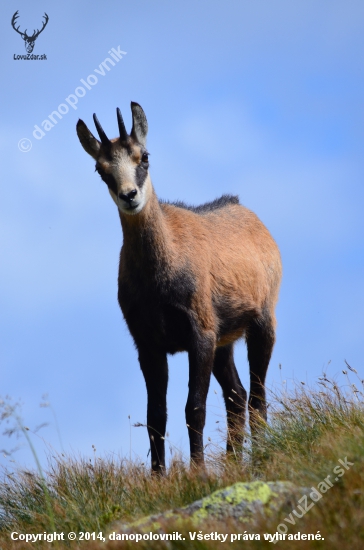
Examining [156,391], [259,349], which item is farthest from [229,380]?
[156,391]

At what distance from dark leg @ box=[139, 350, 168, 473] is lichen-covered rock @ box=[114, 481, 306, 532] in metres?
3.23

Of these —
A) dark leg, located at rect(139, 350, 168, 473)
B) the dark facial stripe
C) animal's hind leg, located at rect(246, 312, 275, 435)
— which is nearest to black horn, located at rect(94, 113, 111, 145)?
the dark facial stripe

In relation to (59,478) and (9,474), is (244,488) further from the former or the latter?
(9,474)

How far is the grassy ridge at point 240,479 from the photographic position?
4.09 meters

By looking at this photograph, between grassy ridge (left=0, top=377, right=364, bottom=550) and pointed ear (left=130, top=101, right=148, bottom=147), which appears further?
pointed ear (left=130, top=101, right=148, bottom=147)

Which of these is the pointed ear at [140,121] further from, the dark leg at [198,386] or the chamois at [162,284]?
the dark leg at [198,386]

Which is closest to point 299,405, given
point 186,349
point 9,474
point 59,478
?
point 186,349

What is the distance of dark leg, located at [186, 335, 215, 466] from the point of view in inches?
300

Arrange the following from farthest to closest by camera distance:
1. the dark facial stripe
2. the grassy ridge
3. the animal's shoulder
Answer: the animal's shoulder < the dark facial stripe < the grassy ridge

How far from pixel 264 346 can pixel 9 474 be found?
3.64 m

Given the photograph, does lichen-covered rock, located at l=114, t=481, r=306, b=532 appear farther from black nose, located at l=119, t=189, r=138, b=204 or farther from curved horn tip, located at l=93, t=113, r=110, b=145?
curved horn tip, located at l=93, t=113, r=110, b=145

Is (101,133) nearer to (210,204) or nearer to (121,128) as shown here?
(121,128)

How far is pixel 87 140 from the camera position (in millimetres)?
8086

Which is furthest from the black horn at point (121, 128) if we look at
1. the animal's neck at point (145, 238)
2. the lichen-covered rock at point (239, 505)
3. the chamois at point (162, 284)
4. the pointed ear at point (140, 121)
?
the lichen-covered rock at point (239, 505)
